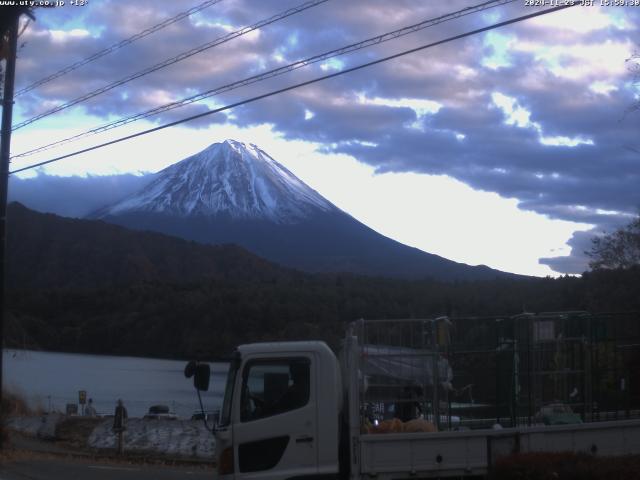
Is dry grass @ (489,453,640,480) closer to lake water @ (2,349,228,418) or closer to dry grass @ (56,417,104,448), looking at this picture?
dry grass @ (56,417,104,448)

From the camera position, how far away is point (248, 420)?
10.0 metres

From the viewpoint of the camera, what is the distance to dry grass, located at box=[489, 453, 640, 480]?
8164 mm

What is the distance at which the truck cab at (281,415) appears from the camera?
988 centimetres

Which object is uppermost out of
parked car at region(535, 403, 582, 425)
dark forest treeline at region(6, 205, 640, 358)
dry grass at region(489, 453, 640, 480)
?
dark forest treeline at region(6, 205, 640, 358)

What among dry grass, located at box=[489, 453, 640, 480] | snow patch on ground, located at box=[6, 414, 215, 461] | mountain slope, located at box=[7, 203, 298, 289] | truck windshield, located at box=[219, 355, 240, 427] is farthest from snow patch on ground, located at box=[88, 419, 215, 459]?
mountain slope, located at box=[7, 203, 298, 289]

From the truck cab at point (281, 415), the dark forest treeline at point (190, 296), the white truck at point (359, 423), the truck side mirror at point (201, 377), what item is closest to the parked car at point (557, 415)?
the white truck at point (359, 423)

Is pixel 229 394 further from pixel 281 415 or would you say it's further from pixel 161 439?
pixel 161 439

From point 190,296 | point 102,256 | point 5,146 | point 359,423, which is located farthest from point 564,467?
point 102,256

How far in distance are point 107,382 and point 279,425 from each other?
5321 cm

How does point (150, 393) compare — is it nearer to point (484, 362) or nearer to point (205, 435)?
point (205, 435)

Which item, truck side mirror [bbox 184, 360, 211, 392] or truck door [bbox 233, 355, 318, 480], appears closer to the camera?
truck door [bbox 233, 355, 318, 480]

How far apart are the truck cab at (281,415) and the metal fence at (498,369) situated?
1.50 ft

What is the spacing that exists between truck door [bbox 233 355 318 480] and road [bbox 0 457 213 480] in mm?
7548

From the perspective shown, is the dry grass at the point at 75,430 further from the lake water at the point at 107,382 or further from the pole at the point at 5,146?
the pole at the point at 5,146
